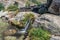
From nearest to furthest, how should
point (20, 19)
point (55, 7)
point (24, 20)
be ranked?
point (55, 7) < point (24, 20) < point (20, 19)

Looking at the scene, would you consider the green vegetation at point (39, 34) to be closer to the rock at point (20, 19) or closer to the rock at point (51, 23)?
the rock at point (51, 23)

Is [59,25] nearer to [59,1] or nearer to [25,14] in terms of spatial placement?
[59,1]

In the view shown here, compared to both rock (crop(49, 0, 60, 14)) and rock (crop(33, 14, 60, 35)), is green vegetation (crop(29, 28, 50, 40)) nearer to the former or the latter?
rock (crop(33, 14, 60, 35))

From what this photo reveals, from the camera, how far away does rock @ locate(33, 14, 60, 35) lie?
8.66m

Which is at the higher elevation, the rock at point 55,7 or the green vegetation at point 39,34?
the rock at point 55,7

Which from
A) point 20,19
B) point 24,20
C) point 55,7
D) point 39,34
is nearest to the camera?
point 39,34

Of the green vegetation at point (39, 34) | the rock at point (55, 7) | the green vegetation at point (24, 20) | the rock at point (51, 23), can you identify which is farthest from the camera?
the green vegetation at point (24, 20)

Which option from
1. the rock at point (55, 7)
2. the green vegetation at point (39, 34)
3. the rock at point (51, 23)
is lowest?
the green vegetation at point (39, 34)

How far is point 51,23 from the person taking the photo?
9.03 meters

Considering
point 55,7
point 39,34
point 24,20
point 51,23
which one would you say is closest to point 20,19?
point 24,20

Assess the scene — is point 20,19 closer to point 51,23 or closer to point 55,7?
point 55,7

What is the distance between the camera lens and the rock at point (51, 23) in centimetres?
866

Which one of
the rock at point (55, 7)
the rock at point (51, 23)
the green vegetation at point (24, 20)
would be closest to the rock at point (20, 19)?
the green vegetation at point (24, 20)

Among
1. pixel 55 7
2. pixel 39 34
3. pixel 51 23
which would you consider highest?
pixel 55 7
